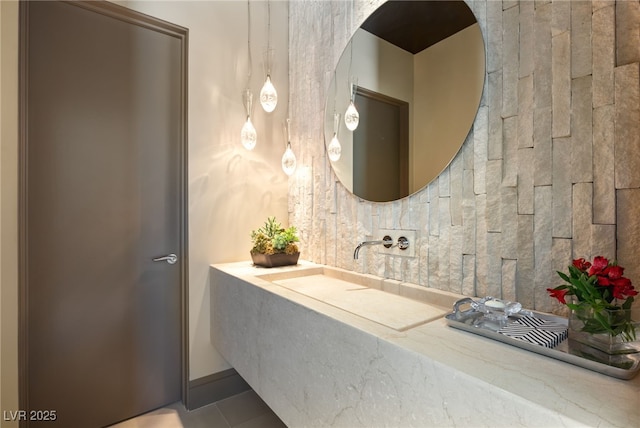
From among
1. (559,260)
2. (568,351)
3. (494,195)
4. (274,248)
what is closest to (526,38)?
(494,195)

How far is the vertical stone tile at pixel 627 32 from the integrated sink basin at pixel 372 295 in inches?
35.5

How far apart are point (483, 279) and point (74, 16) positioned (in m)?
2.29

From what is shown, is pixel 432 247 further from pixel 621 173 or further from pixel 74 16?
pixel 74 16

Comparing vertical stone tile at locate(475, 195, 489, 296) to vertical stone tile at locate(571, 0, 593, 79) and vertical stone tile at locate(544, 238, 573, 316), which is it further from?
vertical stone tile at locate(571, 0, 593, 79)

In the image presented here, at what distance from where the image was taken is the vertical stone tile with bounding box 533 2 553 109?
103 cm

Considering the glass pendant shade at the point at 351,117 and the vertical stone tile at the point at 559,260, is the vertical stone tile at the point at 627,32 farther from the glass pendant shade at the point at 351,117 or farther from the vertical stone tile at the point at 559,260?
the glass pendant shade at the point at 351,117

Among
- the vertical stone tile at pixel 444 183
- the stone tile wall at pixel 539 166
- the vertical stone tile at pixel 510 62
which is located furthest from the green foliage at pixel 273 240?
the vertical stone tile at pixel 510 62

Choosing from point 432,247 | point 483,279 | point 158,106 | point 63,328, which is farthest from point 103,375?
point 483,279

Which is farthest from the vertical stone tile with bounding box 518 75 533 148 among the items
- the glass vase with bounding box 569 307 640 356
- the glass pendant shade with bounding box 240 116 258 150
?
the glass pendant shade with bounding box 240 116 258 150

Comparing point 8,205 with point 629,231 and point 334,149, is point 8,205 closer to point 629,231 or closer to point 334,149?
point 334,149

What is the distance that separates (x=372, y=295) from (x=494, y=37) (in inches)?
44.3

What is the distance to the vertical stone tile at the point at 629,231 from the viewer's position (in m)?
0.87

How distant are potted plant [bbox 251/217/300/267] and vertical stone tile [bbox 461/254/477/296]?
100cm

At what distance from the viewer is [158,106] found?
1.87 meters
